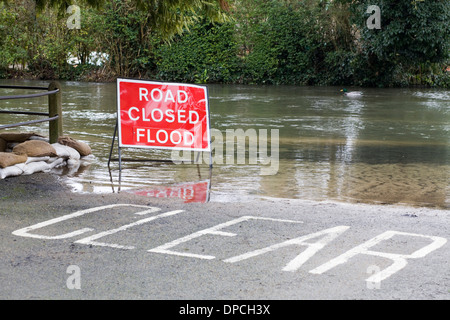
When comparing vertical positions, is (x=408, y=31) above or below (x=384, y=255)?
above

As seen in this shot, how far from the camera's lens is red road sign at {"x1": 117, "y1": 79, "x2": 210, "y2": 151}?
9.18 m

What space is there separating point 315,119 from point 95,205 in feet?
35.3

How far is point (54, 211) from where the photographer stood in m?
6.66

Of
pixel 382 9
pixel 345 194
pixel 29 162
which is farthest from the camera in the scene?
pixel 382 9

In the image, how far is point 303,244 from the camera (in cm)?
555

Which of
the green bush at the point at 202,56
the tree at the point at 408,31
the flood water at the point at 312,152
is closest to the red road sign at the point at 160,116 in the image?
the flood water at the point at 312,152

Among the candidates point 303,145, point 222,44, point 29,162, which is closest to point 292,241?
point 29,162

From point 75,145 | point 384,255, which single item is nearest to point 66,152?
point 75,145

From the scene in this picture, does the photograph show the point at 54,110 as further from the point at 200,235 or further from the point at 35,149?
the point at 200,235

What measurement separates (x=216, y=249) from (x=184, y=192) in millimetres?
2486

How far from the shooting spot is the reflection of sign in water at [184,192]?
24.7 feet

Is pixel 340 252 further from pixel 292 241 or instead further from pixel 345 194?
pixel 345 194

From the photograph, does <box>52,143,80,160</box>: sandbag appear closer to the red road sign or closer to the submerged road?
the red road sign

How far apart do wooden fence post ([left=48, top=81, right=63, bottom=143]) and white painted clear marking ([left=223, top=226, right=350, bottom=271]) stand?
5510mm
